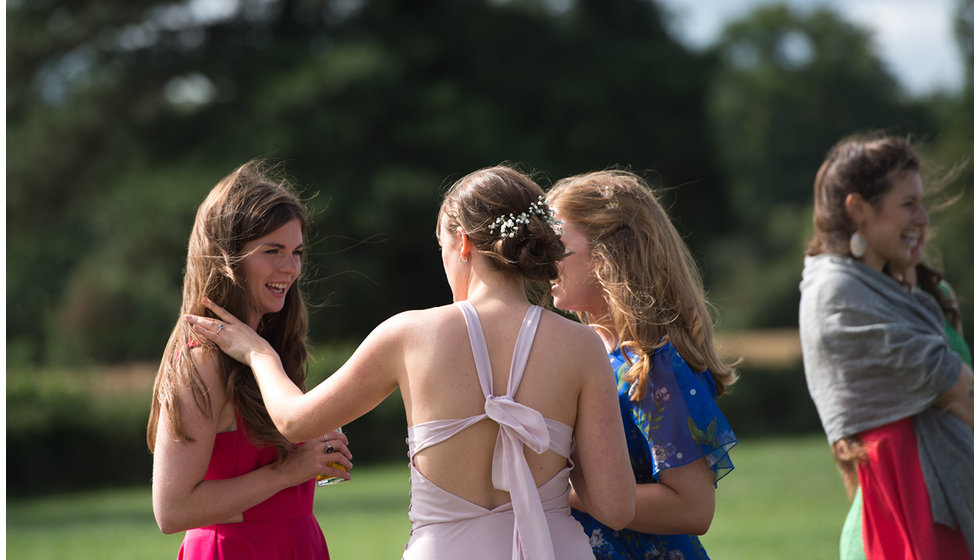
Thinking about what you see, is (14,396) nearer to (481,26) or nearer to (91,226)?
(91,226)

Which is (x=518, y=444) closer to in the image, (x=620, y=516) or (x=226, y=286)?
(x=620, y=516)

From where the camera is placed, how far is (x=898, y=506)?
172 inches

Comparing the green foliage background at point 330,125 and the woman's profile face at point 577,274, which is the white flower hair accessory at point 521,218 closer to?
the woman's profile face at point 577,274

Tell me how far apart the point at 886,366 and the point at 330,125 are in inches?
934

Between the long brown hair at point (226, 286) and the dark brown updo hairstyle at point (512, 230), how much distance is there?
0.86m

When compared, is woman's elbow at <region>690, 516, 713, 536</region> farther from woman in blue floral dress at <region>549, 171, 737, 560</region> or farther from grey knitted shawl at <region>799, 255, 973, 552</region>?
grey knitted shawl at <region>799, 255, 973, 552</region>

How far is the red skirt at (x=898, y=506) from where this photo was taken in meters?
4.29

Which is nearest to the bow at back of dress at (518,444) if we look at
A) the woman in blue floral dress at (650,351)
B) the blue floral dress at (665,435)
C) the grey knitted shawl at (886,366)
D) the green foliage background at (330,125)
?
the woman in blue floral dress at (650,351)

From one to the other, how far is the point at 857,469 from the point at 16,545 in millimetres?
14402

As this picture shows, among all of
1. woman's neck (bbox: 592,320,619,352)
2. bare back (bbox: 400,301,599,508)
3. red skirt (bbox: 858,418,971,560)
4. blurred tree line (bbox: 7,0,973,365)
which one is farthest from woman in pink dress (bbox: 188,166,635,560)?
blurred tree line (bbox: 7,0,973,365)

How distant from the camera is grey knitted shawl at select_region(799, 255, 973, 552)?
4344mm

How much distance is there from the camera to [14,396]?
21922mm

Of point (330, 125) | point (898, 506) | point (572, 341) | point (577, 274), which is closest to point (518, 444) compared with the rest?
point (572, 341)

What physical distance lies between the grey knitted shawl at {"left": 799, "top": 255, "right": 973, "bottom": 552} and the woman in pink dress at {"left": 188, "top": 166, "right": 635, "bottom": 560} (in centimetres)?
195
